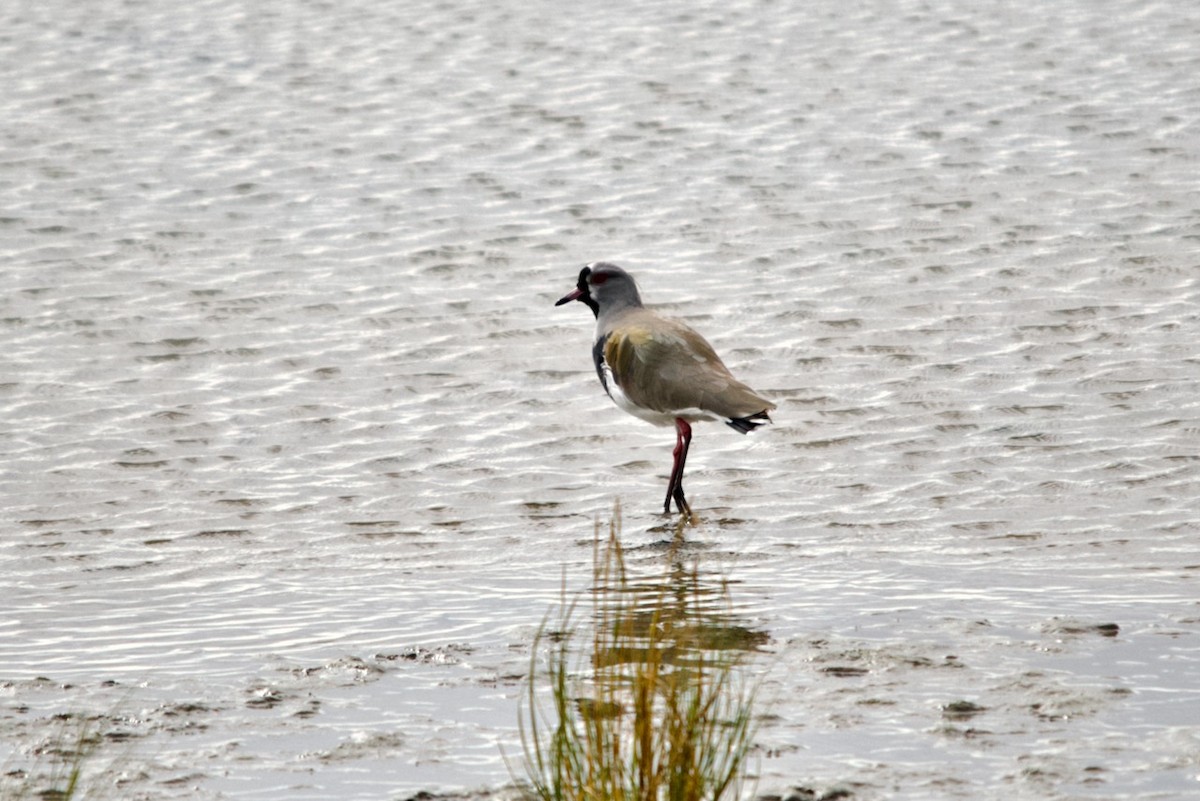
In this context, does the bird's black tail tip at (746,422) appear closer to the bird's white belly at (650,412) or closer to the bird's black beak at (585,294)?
the bird's white belly at (650,412)

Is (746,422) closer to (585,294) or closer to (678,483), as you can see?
(678,483)

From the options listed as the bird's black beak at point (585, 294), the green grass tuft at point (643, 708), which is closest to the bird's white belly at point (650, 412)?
the bird's black beak at point (585, 294)

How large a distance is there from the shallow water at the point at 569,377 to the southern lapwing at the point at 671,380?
1.63ft

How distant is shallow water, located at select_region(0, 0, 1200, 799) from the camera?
7.64 m

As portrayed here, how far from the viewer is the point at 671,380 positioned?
440 inches

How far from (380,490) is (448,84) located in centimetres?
1164

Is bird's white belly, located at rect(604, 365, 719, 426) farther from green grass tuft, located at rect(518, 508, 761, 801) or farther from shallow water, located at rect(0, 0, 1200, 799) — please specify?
green grass tuft, located at rect(518, 508, 761, 801)

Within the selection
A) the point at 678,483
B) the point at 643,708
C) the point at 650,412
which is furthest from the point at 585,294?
the point at 643,708

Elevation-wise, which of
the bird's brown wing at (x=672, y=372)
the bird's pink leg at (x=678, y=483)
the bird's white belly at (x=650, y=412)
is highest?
the bird's brown wing at (x=672, y=372)

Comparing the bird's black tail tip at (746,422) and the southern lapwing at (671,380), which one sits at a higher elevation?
the southern lapwing at (671,380)

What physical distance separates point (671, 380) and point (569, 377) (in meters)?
2.78

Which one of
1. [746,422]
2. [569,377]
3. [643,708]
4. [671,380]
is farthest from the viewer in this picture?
[569,377]

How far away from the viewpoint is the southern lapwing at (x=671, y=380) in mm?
10953

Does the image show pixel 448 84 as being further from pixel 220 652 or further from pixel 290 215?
pixel 220 652
